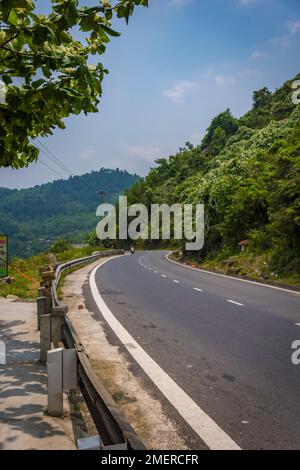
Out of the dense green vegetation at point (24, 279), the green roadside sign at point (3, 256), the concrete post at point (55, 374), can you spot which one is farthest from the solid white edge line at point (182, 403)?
the dense green vegetation at point (24, 279)

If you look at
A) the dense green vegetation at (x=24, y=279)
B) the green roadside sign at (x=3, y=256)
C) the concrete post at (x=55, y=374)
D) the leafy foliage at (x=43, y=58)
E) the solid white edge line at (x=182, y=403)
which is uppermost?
the leafy foliage at (x=43, y=58)

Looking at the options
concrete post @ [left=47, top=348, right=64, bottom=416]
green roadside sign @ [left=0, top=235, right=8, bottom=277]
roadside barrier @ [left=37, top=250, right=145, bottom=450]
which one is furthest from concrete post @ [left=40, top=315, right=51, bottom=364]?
green roadside sign @ [left=0, top=235, right=8, bottom=277]

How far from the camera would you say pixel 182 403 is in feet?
16.7

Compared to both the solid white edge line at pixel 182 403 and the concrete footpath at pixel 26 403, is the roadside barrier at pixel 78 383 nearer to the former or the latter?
the concrete footpath at pixel 26 403

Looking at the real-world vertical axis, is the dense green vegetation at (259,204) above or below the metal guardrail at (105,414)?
above

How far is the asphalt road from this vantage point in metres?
4.49

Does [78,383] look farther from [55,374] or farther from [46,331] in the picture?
[46,331]

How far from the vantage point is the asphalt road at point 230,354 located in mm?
4488

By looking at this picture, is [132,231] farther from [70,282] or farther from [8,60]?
[8,60]

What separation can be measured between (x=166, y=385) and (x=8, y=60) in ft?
14.5

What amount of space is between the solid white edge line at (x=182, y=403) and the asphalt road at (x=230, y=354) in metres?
0.07

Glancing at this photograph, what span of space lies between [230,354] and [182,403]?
214cm

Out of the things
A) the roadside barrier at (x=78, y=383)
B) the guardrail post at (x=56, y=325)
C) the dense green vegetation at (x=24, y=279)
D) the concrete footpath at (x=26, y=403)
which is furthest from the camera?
the dense green vegetation at (x=24, y=279)
